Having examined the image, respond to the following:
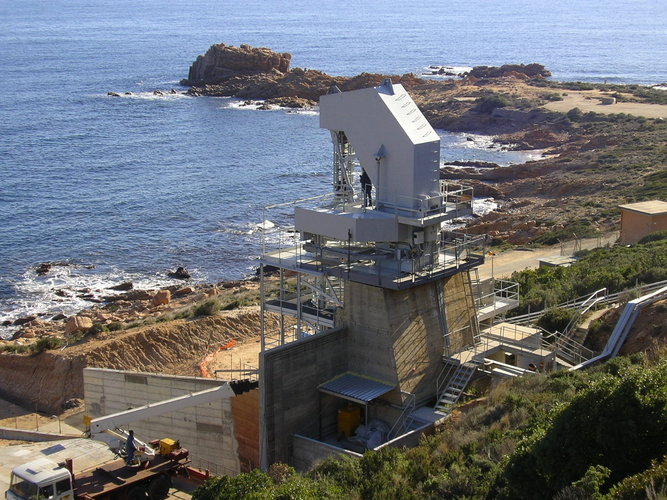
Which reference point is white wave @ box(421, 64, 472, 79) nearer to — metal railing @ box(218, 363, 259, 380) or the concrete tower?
metal railing @ box(218, 363, 259, 380)

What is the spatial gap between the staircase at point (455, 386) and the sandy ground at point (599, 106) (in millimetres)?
72360

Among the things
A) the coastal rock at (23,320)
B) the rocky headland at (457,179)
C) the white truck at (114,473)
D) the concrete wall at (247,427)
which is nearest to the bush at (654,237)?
the rocky headland at (457,179)

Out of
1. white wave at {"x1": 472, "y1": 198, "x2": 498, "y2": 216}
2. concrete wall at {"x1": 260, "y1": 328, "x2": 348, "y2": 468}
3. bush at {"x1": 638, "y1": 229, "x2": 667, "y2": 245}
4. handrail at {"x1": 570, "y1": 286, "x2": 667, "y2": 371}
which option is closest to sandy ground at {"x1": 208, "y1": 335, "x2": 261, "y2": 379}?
concrete wall at {"x1": 260, "y1": 328, "x2": 348, "y2": 468}

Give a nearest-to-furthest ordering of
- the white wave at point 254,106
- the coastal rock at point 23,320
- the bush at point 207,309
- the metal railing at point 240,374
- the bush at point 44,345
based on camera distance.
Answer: the metal railing at point 240,374, the bush at point 44,345, the bush at point 207,309, the coastal rock at point 23,320, the white wave at point 254,106

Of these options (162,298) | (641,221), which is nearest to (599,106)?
(641,221)

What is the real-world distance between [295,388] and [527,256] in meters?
23.3

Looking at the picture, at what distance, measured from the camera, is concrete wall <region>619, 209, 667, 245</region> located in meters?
36.4

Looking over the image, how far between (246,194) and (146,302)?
907 inches

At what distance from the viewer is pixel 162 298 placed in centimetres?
4150

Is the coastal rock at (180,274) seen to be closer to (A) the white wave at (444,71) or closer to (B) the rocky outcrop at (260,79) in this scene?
(B) the rocky outcrop at (260,79)

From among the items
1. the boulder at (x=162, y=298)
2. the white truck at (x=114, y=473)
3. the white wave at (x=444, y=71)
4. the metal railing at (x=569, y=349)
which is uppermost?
the white wave at (x=444, y=71)

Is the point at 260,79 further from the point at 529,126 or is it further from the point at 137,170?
the point at 137,170

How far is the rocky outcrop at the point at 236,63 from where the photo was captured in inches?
4658

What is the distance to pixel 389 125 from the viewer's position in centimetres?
2059
